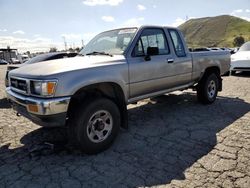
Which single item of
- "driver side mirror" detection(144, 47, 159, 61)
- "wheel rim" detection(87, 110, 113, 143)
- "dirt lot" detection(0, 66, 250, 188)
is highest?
"driver side mirror" detection(144, 47, 159, 61)

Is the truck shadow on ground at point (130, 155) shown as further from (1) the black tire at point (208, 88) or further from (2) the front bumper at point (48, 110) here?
(1) the black tire at point (208, 88)

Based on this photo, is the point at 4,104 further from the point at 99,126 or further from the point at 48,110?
the point at 48,110

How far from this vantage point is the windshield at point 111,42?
449 cm

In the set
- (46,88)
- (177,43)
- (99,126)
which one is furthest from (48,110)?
(177,43)

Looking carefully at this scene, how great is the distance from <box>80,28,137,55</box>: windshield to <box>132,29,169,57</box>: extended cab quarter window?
19 centimetres

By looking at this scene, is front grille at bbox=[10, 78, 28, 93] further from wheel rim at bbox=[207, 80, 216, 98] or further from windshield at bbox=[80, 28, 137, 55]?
wheel rim at bbox=[207, 80, 216, 98]

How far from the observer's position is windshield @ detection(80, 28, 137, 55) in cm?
449

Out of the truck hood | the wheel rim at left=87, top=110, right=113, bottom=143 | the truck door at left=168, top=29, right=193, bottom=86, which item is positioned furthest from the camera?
the truck door at left=168, top=29, right=193, bottom=86

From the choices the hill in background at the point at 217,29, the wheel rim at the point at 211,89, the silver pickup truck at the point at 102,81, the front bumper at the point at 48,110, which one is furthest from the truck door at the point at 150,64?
the hill in background at the point at 217,29

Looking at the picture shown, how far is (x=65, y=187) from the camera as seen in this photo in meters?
2.97

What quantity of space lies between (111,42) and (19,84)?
74.3 inches

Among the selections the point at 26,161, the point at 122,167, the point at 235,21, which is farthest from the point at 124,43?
the point at 235,21

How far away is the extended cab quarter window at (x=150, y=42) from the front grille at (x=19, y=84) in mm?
1865

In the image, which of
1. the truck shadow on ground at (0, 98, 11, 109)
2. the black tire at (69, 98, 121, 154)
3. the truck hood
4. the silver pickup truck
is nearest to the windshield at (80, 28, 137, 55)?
the silver pickup truck
